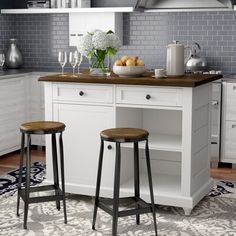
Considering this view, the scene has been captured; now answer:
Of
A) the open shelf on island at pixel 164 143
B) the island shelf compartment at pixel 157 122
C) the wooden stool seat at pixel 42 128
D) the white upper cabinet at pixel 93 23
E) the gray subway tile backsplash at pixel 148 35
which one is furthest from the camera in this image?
the white upper cabinet at pixel 93 23

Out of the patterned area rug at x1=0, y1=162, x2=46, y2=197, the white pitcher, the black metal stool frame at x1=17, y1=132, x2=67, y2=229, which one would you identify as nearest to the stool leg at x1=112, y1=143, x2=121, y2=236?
the black metal stool frame at x1=17, y1=132, x2=67, y2=229

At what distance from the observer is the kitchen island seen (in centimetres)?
450

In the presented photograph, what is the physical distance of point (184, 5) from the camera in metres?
6.53

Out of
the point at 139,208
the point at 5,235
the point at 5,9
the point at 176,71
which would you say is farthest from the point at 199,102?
the point at 5,9

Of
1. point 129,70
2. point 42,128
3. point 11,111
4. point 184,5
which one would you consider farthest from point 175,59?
point 11,111

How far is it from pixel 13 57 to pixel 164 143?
337 cm

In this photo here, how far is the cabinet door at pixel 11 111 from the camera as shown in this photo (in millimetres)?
6551

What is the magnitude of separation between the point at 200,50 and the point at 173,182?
7.66ft

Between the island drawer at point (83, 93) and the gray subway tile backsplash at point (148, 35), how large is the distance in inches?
93.3

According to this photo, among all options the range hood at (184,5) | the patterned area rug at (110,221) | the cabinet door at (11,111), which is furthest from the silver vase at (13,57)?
the patterned area rug at (110,221)

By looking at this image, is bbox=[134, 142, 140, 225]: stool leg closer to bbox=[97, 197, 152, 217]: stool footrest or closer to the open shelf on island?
bbox=[97, 197, 152, 217]: stool footrest

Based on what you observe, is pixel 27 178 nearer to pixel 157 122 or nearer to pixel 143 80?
pixel 143 80

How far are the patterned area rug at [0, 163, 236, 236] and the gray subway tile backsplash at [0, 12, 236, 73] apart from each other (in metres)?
2.29

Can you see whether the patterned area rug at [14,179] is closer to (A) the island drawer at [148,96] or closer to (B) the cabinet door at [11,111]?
(B) the cabinet door at [11,111]
